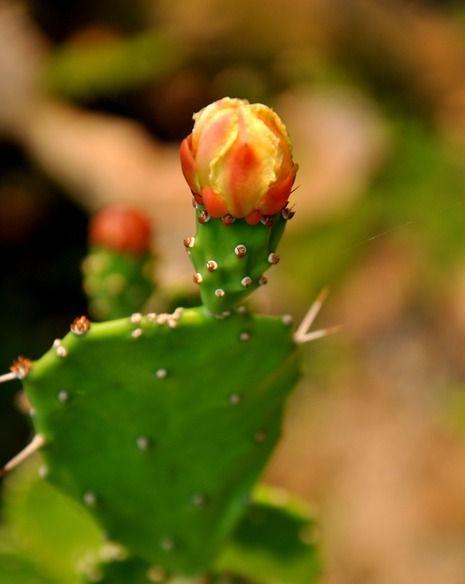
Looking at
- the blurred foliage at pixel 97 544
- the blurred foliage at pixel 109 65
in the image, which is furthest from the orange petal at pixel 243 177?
the blurred foliage at pixel 109 65

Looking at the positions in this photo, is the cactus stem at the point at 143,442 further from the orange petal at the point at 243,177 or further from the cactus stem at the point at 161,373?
the orange petal at the point at 243,177

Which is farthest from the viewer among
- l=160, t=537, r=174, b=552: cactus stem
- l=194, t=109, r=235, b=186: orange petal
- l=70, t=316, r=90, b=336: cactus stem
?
l=160, t=537, r=174, b=552: cactus stem

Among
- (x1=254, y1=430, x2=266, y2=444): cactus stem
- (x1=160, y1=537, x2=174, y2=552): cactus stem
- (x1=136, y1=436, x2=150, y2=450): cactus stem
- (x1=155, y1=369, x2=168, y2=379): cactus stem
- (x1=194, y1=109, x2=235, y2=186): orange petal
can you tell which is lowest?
(x1=160, y1=537, x2=174, y2=552): cactus stem

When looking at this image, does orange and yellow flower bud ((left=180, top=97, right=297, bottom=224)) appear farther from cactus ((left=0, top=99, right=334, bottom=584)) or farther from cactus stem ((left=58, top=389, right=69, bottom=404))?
cactus stem ((left=58, top=389, right=69, bottom=404))

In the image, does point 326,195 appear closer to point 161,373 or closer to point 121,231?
point 121,231

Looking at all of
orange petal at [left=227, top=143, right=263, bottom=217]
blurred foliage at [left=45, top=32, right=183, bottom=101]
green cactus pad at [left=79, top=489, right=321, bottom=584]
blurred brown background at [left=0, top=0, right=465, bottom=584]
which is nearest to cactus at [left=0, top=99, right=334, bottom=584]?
orange petal at [left=227, top=143, right=263, bottom=217]

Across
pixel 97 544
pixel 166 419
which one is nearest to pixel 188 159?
pixel 166 419

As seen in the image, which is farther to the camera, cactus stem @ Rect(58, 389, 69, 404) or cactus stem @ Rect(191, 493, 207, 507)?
cactus stem @ Rect(191, 493, 207, 507)
